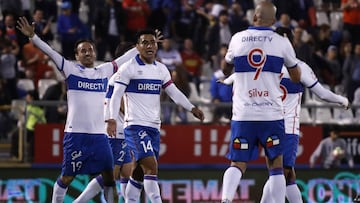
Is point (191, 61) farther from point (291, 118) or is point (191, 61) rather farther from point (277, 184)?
point (277, 184)

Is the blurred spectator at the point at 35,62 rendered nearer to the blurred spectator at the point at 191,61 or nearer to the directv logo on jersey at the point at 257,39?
the blurred spectator at the point at 191,61

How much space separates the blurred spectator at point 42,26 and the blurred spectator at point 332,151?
7217mm

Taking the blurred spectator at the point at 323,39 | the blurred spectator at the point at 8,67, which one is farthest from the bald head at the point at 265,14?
the blurred spectator at the point at 323,39

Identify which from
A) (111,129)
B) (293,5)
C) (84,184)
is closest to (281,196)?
(111,129)

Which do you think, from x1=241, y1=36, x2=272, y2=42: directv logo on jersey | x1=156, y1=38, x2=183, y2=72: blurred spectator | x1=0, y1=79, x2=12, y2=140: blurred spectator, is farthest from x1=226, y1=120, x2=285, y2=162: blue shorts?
x1=156, y1=38, x2=183, y2=72: blurred spectator

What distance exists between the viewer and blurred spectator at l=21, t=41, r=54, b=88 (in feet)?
82.6

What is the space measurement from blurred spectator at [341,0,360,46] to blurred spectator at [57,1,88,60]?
6.92m

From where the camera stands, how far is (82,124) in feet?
52.3

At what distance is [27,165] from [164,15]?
7820 mm

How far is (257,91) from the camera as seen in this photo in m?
13.7

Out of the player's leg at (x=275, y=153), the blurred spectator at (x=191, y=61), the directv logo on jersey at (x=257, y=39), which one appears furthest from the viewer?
the blurred spectator at (x=191, y=61)

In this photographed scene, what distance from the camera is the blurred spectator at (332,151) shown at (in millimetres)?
22688

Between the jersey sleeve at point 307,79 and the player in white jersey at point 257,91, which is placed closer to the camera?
A: the player in white jersey at point 257,91

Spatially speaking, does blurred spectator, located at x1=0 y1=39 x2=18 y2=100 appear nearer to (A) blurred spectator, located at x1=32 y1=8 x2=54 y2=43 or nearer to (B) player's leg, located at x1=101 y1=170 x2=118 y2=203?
(A) blurred spectator, located at x1=32 y1=8 x2=54 y2=43
